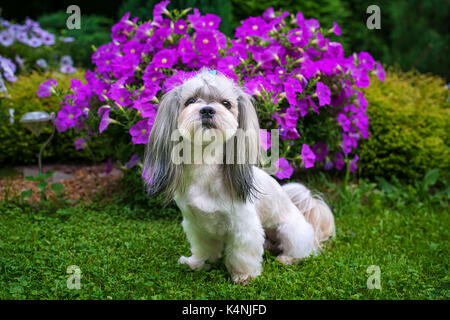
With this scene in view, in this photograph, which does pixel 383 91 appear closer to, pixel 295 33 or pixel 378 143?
pixel 378 143

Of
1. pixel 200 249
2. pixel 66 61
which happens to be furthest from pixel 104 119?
pixel 66 61

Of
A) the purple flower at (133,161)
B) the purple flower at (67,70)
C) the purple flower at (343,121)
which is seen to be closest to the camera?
the purple flower at (133,161)

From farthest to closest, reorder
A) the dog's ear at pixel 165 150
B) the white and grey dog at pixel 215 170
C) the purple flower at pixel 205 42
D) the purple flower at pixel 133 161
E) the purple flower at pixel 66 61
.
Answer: the purple flower at pixel 66 61 → the purple flower at pixel 133 161 → the purple flower at pixel 205 42 → the dog's ear at pixel 165 150 → the white and grey dog at pixel 215 170

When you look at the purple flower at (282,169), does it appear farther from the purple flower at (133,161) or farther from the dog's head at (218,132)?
the purple flower at (133,161)

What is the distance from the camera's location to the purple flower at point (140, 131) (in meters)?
3.95

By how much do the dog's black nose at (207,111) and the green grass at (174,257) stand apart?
106cm

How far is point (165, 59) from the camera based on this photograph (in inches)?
157

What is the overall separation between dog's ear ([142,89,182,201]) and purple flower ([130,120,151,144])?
0.99 m

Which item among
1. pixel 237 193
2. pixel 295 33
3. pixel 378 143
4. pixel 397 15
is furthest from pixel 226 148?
pixel 397 15

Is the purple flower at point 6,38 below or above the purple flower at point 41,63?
above

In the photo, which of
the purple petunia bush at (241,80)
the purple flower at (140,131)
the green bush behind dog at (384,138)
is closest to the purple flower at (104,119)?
the purple petunia bush at (241,80)

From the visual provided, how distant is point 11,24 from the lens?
24.2 ft
